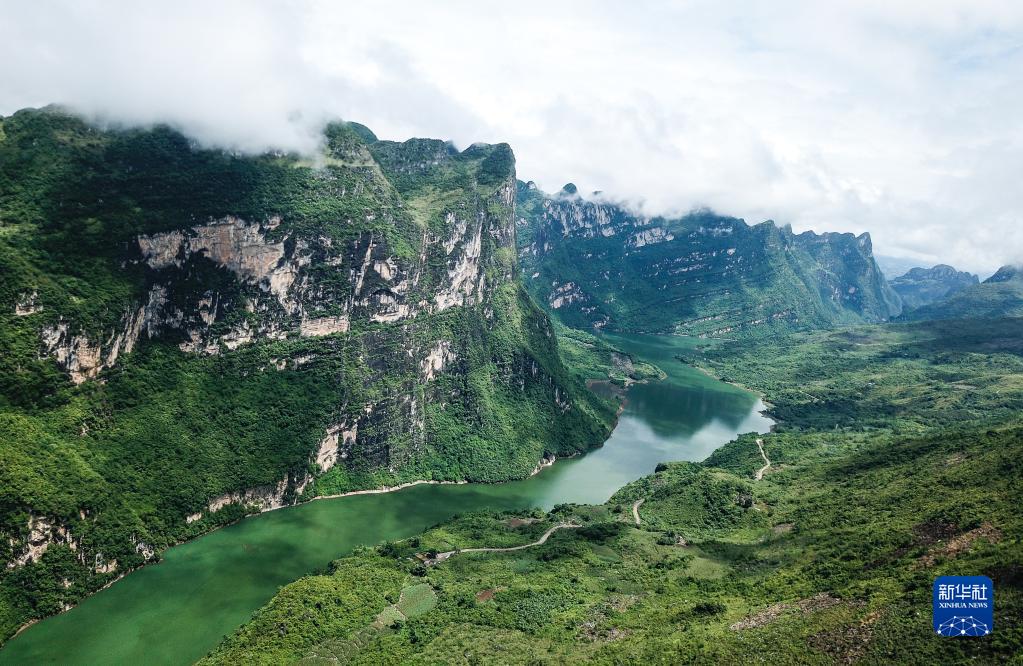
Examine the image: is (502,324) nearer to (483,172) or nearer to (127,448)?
A: (483,172)

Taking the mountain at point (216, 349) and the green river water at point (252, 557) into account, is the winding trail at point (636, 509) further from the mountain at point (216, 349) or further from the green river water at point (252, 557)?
the mountain at point (216, 349)

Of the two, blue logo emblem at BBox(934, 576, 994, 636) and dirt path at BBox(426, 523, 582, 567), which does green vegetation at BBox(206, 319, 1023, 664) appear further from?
dirt path at BBox(426, 523, 582, 567)

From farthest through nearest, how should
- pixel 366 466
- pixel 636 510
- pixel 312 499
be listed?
pixel 366 466, pixel 312 499, pixel 636 510

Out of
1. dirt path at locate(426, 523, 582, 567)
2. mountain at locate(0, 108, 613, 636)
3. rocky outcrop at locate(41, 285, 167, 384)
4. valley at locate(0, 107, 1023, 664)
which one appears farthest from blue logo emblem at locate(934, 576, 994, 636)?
rocky outcrop at locate(41, 285, 167, 384)

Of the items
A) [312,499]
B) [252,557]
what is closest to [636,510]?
[312,499]

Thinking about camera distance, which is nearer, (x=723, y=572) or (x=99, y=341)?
(x=723, y=572)

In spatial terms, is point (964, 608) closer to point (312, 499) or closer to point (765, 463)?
point (765, 463)
